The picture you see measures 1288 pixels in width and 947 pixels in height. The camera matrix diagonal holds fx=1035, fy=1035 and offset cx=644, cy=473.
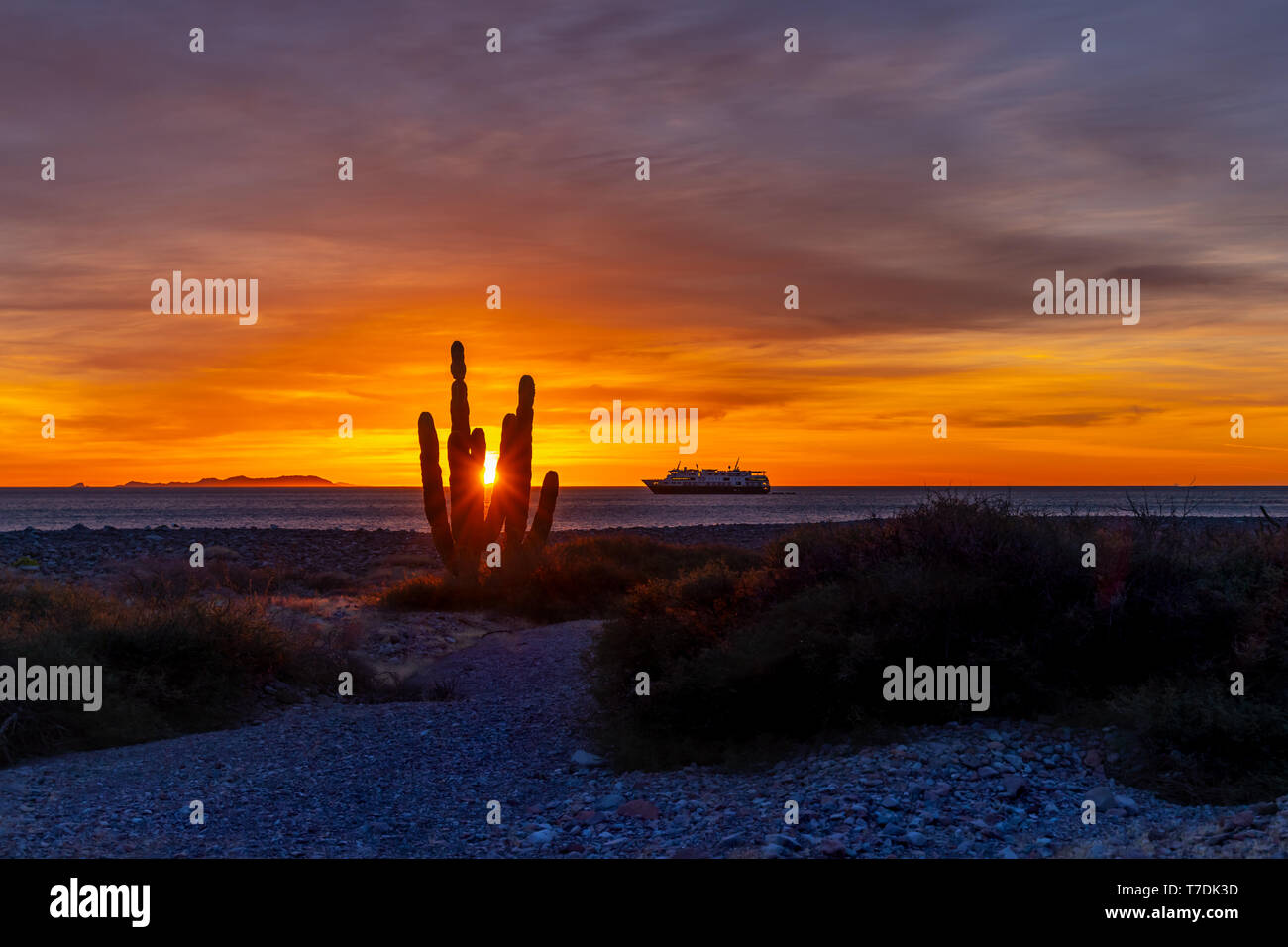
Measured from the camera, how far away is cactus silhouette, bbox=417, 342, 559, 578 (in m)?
23.7

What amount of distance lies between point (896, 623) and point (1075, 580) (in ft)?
6.84

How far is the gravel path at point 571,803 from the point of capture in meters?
7.19

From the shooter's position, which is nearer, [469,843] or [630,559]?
[469,843]

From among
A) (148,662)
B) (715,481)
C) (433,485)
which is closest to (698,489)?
(715,481)

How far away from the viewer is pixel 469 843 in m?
7.65

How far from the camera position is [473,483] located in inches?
947

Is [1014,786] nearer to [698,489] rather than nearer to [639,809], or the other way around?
[639,809]

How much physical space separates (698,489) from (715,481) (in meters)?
3.55

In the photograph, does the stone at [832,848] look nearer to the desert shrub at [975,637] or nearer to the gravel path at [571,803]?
the gravel path at [571,803]

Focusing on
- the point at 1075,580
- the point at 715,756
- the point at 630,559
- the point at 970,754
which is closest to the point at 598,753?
the point at 715,756

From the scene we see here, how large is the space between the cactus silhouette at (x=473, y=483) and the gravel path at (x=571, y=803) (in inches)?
500

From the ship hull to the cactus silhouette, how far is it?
349ft
